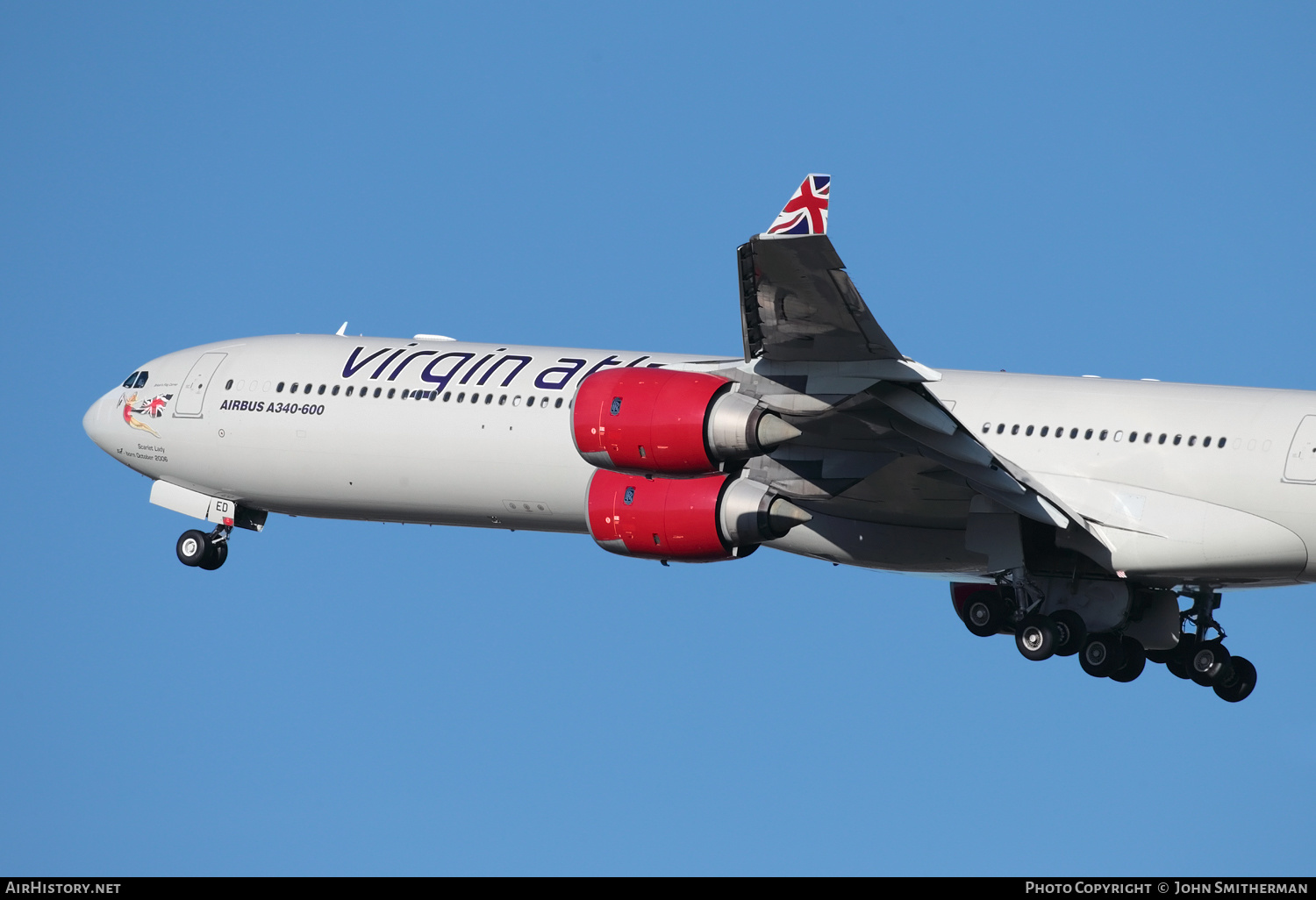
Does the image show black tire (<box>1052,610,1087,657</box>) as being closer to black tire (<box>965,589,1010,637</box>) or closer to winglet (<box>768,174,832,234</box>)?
black tire (<box>965,589,1010,637</box>)

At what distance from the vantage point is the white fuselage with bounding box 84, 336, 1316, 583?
88.1 ft

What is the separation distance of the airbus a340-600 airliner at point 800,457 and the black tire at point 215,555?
4cm

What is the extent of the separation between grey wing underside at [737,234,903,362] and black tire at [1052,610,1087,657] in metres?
8.01

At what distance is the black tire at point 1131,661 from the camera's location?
3030 centimetres

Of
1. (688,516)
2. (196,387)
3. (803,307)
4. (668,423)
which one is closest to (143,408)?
(196,387)

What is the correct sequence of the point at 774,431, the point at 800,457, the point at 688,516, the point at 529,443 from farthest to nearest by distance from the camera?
the point at 529,443, the point at 800,457, the point at 688,516, the point at 774,431

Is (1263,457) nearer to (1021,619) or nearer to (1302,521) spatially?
(1302,521)

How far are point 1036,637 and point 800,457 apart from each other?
15.8 feet

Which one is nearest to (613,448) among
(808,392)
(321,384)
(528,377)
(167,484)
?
(808,392)

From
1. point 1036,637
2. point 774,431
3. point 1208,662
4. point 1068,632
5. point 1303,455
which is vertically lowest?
point 1036,637

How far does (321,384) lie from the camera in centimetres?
3206

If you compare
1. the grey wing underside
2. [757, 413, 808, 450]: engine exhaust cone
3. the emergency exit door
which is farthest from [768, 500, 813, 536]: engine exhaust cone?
the emergency exit door

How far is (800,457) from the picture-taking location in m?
26.8

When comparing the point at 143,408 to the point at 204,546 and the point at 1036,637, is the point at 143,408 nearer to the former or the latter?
the point at 204,546
